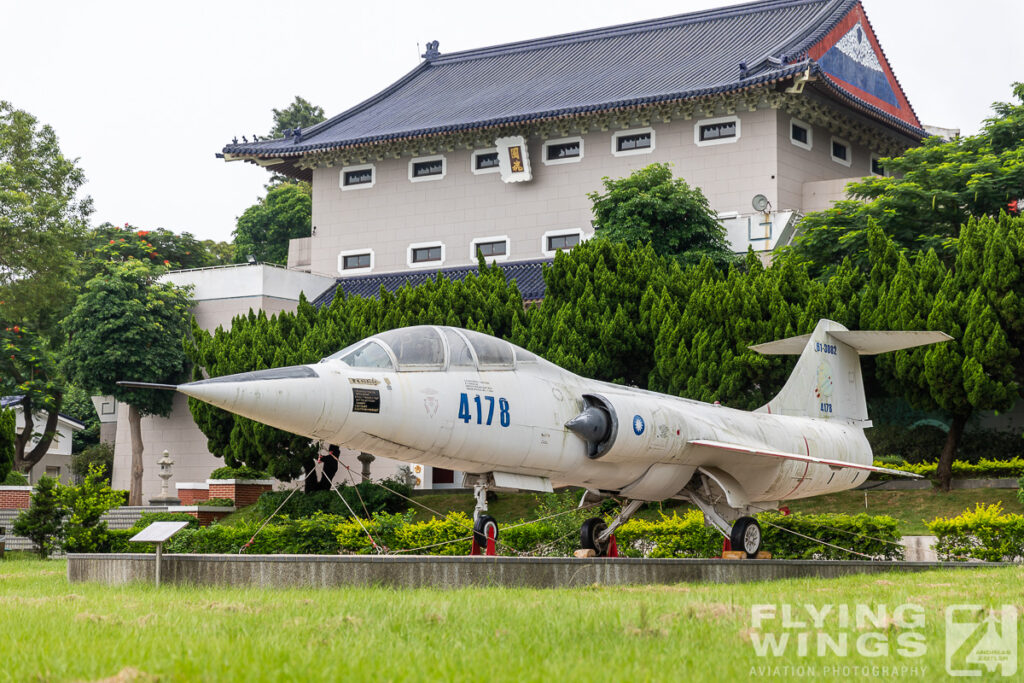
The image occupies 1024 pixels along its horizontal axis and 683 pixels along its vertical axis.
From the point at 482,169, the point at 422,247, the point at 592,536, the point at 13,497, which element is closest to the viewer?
the point at 592,536

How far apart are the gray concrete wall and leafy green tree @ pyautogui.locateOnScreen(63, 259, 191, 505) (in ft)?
27.5

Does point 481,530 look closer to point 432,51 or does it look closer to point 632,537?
point 632,537

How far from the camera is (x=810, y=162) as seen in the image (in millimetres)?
40188

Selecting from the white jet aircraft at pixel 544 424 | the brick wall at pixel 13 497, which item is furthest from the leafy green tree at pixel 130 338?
the white jet aircraft at pixel 544 424

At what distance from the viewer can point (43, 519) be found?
982 inches

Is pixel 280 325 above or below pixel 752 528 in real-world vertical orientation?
above

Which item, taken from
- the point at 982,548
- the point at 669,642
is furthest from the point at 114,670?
the point at 982,548

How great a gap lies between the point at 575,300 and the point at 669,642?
21.8 metres

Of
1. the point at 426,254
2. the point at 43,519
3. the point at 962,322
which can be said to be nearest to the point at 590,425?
the point at 962,322

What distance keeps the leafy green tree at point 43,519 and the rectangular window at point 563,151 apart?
2355 cm

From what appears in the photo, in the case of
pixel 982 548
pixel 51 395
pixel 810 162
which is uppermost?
pixel 810 162

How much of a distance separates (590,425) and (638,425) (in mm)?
839

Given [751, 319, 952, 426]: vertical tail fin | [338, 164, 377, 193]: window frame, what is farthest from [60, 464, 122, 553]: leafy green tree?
[338, 164, 377, 193]: window frame

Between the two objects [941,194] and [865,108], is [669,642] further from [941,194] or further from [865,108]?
[865,108]
